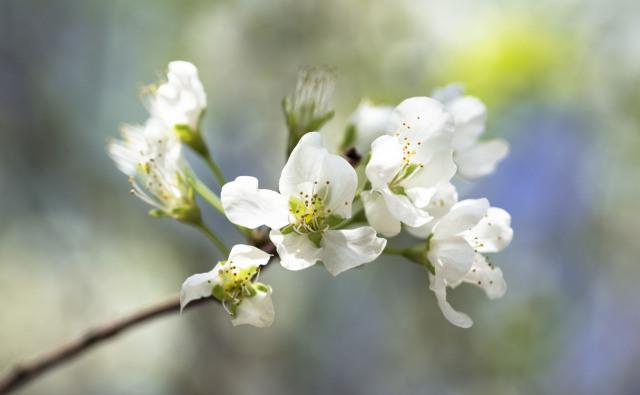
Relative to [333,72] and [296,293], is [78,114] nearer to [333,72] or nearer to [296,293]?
[296,293]

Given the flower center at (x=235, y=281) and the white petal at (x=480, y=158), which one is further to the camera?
the white petal at (x=480, y=158)

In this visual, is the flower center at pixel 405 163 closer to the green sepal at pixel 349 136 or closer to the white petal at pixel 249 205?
the white petal at pixel 249 205

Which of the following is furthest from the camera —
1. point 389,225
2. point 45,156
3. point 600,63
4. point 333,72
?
point 45,156

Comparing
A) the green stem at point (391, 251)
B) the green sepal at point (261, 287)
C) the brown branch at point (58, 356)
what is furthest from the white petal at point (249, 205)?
the brown branch at point (58, 356)

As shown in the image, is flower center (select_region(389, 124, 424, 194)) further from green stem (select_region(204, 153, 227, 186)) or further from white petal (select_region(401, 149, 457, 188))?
green stem (select_region(204, 153, 227, 186))

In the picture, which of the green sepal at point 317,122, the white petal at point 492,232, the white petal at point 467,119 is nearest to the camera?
the white petal at point 492,232

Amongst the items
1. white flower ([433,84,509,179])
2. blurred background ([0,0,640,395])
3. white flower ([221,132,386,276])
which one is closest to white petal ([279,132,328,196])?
white flower ([221,132,386,276])

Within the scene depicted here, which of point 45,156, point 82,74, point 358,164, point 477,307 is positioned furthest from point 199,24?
point 358,164
